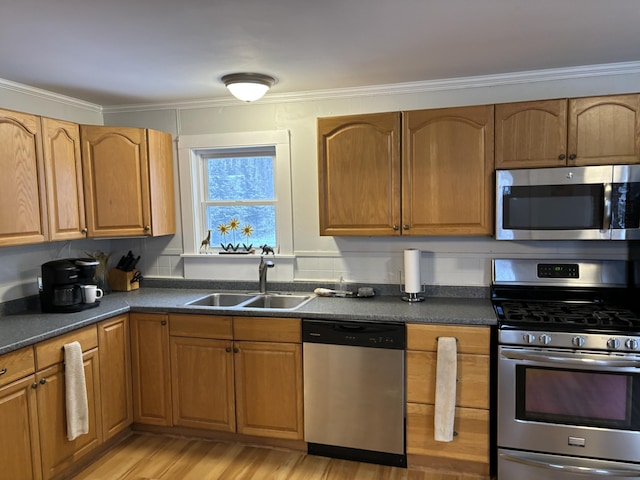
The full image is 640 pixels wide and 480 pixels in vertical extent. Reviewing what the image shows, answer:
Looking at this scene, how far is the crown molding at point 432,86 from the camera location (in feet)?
9.12

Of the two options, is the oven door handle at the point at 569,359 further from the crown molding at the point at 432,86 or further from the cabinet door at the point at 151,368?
the cabinet door at the point at 151,368

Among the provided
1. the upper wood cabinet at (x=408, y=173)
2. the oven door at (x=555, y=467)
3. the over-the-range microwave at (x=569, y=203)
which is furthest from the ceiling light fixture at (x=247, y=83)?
the oven door at (x=555, y=467)

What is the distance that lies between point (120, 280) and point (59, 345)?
1.11m

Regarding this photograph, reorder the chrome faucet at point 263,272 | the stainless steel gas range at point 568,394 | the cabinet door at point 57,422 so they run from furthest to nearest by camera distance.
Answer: the chrome faucet at point 263,272
the cabinet door at point 57,422
the stainless steel gas range at point 568,394

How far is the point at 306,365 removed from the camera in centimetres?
274

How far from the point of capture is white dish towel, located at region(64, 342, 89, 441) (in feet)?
8.14

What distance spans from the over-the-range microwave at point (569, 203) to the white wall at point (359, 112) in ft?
1.14

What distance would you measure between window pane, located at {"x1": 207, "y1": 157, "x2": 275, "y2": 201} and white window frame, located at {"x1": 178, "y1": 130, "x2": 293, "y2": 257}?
9cm

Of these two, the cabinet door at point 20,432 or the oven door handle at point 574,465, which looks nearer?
the cabinet door at point 20,432

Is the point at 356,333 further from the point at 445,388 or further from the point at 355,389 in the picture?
the point at 445,388

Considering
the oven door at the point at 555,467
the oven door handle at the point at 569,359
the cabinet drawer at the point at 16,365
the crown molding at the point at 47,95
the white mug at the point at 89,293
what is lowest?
the oven door at the point at 555,467

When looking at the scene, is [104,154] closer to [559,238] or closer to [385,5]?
[385,5]

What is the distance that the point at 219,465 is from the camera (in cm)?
273

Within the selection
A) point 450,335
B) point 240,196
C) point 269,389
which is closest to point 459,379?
point 450,335
